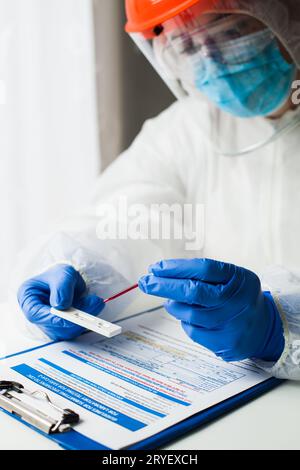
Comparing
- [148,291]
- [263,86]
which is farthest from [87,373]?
[263,86]

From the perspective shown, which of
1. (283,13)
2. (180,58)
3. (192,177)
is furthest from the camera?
(192,177)

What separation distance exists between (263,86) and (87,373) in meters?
0.72

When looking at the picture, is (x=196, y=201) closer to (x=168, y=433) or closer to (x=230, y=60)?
(x=230, y=60)

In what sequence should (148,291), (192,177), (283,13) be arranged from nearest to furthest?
(148,291) → (283,13) → (192,177)

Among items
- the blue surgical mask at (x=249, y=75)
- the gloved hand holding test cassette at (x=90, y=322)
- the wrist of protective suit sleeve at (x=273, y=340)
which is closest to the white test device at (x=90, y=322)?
the gloved hand holding test cassette at (x=90, y=322)

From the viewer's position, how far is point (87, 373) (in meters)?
0.83

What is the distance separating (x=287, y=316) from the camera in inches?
33.9

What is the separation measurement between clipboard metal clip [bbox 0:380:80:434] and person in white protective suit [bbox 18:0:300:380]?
0.20m

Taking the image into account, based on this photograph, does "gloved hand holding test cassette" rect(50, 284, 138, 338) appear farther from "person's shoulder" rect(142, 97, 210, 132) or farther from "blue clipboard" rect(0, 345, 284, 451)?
"person's shoulder" rect(142, 97, 210, 132)

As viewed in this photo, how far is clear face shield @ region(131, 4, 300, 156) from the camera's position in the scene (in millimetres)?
1079

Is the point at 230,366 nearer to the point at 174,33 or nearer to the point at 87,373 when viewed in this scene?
the point at 87,373

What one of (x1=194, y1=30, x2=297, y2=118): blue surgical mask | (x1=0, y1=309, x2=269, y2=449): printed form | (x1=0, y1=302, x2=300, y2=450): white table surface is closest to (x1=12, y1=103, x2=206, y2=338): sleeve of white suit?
(x1=0, y1=309, x2=269, y2=449): printed form

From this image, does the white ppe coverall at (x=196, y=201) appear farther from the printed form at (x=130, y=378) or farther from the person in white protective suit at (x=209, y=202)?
the printed form at (x=130, y=378)

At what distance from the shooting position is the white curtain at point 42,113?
1.41 m
